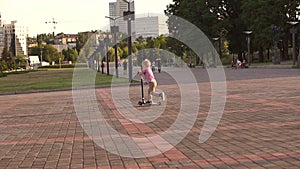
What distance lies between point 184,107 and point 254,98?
9.37 ft

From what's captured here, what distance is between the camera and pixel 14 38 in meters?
167

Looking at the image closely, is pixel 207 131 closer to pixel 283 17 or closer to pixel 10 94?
pixel 10 94

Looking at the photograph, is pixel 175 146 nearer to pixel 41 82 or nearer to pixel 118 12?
pixel 41 82

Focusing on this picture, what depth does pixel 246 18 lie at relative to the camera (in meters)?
65.9

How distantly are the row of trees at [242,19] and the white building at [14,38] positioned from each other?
324ft

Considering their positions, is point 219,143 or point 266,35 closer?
point 219,143

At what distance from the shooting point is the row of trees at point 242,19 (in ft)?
203

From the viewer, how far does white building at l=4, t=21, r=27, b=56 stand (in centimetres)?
16512

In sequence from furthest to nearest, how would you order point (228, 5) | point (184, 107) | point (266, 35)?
1. point (228, 5)
2. point (266, 35)
3. point (184, 107)

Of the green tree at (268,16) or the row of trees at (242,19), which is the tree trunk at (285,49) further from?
the green tree at (268,16)

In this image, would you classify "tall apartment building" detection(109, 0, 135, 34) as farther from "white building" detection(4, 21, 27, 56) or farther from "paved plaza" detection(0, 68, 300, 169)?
"white building" detection(4, 21, 27, 56)

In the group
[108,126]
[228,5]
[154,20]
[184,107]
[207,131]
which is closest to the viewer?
[207,131]

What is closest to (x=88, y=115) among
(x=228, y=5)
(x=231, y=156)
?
(x=231, y=156)

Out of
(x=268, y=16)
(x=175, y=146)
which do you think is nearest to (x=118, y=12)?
(x=268, y=16)
